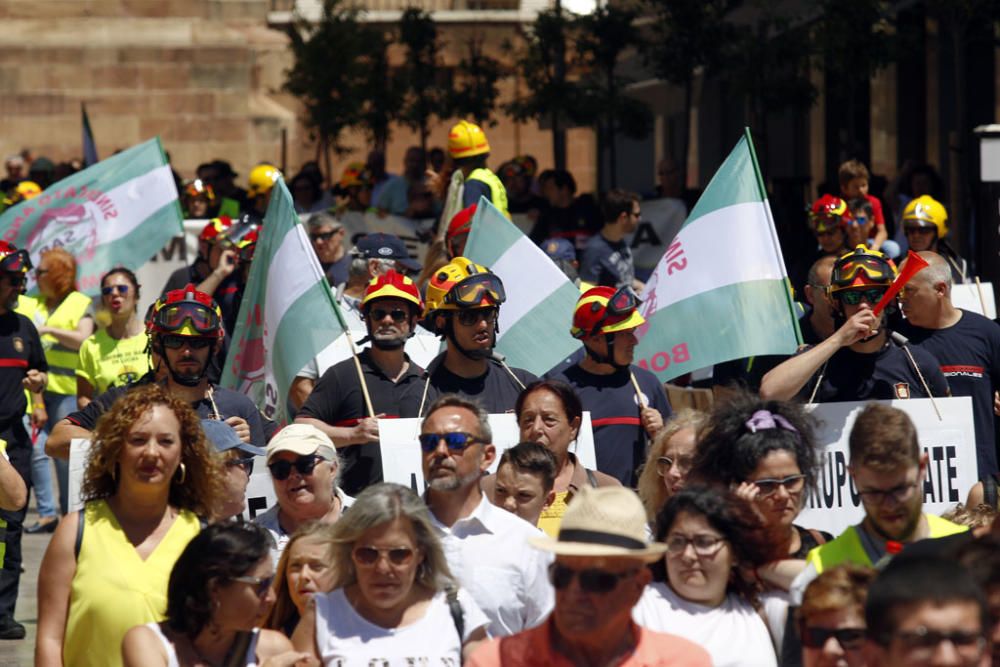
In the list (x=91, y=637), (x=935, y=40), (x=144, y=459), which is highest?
(x=935, y=40)

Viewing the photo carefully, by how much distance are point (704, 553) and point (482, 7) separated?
27.6m

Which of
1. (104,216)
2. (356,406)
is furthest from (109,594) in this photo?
(104,216)

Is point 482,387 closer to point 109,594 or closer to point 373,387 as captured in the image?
point 373,387

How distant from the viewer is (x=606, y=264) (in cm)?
1399

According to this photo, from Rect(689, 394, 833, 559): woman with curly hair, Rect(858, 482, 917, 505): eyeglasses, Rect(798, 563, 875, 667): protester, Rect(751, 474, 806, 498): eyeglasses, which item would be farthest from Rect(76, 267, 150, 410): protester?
Rect(798, 563, 875, 667): protester

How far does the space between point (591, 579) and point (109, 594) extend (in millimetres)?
1839

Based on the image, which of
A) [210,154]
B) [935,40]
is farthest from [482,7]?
[935,40]

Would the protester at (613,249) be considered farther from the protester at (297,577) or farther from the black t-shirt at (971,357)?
the protester at (297,577)

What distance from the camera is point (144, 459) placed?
6738mm

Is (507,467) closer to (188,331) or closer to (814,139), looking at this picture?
(188,331)

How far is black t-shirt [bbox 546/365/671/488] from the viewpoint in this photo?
8.99m

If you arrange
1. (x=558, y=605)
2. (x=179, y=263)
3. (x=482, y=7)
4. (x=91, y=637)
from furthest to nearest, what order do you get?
(x=482, y=7) → (x=179, y=263) → (x=91, y=637) → (x=558, y=605)

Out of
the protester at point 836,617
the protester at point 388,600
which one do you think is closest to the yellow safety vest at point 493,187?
the protester at point 388,600

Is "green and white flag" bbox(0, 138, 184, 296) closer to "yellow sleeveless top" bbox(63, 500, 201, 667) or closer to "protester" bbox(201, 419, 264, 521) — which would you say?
"protester" bbox(201, 419, 264, 521)
